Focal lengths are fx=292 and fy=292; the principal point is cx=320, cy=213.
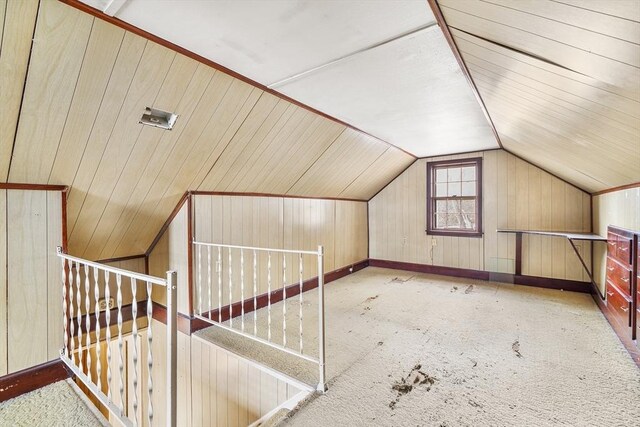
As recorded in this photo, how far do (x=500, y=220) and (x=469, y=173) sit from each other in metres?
0.91

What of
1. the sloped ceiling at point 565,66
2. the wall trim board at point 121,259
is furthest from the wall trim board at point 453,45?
the wall trim board at point 121,259

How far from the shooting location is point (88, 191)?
231 centimetres

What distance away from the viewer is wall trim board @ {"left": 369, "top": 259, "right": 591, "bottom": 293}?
4.05 m

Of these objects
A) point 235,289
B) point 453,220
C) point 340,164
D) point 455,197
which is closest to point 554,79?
point 340,164

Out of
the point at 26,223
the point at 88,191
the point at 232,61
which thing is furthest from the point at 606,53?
the point at 26,223

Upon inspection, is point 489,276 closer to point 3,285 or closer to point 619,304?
point 619,304

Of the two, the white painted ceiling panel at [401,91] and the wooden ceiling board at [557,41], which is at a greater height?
the white painted ceiling panel at [401,91]

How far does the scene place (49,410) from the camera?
1.88 meters

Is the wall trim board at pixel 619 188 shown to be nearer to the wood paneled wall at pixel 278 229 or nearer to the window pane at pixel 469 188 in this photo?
the window pane at pixel 469 188

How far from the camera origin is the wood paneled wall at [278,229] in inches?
123

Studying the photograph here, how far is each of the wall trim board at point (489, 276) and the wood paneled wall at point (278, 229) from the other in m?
0.74

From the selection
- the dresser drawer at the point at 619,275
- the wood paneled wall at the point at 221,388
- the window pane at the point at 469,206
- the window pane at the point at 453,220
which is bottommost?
the wood paneled wall at the point at 221,388

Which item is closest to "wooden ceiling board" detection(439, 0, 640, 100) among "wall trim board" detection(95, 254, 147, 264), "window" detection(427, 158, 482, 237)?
"wall trim board" detection(95, 254, 147, 264)

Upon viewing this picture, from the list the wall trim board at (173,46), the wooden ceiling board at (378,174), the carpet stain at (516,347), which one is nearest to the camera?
the wall trim board at (173,46)
